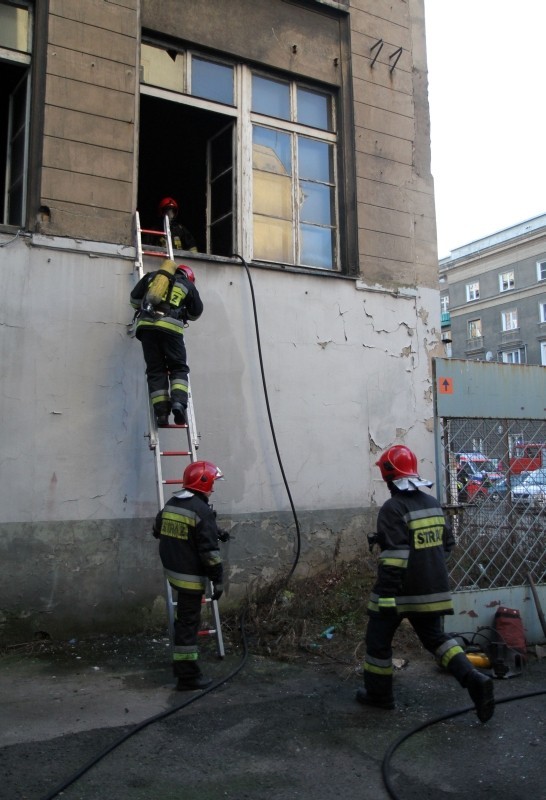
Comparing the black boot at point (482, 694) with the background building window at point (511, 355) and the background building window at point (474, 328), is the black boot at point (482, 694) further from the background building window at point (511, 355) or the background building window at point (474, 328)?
the background building window at point (474, 328)

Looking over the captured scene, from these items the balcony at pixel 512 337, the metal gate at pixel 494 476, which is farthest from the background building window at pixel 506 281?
the metal gate at pixel 494 476

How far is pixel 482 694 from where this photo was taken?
13.3 feet

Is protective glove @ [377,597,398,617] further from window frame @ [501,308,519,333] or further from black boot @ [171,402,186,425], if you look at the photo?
window frame @ [501,308,519,333]

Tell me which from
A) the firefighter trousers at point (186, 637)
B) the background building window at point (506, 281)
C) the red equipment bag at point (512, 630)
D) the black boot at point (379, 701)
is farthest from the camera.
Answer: the background building window at point (506, 281)

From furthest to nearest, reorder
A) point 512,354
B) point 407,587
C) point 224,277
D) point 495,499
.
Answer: point 512,354, point 224,277, point 495,499, point 407,587

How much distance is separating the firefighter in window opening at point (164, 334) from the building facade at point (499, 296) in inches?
1404

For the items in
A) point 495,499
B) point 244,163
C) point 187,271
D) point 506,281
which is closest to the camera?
point 187,271

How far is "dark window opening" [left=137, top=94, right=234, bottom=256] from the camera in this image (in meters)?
7.67

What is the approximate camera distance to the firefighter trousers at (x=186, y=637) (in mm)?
4793

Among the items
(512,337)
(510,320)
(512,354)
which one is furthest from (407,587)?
(510,320)

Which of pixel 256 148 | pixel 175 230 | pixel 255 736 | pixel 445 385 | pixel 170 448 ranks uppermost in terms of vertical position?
pixel 256 148

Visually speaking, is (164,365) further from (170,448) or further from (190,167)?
(190,167)

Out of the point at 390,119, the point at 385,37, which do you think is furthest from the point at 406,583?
the point at 385,37

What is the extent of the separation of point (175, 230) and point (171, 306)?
2117 mm
